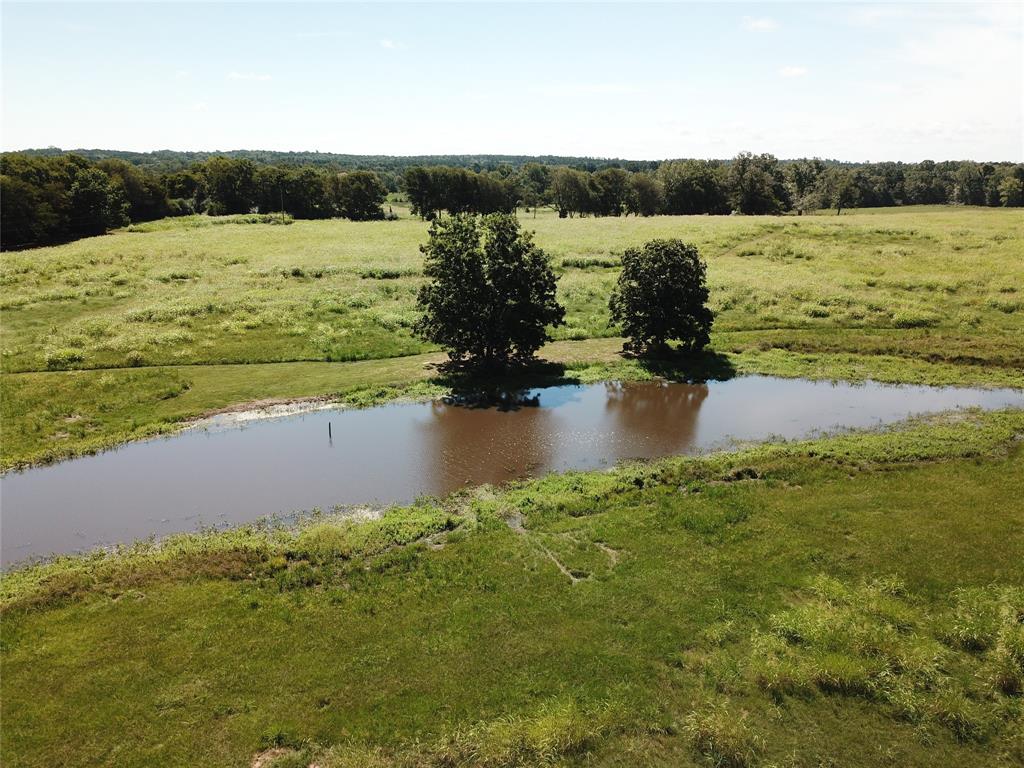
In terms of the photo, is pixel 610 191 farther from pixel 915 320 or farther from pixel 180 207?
pixel 915 320

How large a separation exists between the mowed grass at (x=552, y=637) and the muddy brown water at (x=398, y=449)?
268cm

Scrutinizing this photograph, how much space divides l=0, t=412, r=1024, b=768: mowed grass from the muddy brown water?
8.78ft

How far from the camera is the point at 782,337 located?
47625 millimetres

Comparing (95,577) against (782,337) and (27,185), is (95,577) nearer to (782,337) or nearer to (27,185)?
(782,337)

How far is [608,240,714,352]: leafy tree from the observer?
4147cm

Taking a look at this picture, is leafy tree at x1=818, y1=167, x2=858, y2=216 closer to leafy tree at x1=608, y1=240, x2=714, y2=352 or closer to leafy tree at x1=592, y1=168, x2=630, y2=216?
leafy tree at x1=592, y1=168, x2=630, y2=216

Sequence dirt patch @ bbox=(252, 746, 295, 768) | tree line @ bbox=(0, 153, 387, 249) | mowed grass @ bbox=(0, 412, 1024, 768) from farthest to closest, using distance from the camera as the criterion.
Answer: tree line @ bbox=(0, 153, 387, 249) < mowed grass @ bbox=(0, 412, 1024, 768) < dirt patch @ bbox=(252, 746, 295, 768)

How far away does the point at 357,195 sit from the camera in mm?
123500

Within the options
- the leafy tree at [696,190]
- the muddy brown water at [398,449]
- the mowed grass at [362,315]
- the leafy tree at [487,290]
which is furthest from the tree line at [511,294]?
the leafy tree at [696,190]

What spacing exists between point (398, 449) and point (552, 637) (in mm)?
15326

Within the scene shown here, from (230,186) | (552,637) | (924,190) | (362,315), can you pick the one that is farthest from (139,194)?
(924,190)

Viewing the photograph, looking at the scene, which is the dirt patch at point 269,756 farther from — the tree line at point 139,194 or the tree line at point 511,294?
the tree line at point 139,194

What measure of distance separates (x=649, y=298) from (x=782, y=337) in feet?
42.1

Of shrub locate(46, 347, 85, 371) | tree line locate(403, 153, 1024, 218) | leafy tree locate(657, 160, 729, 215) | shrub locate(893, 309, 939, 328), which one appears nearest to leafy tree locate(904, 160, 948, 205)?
tree line locate(403, 153, 1024, 218)
